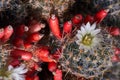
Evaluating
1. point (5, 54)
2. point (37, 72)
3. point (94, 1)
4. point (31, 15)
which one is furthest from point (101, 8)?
point (5, 54)

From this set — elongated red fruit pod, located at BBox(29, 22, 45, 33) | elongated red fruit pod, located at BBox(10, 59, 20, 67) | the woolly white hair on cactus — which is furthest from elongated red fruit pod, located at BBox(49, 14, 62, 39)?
elongated red fruit pod, located at BBox(10, 59, 20, 67)

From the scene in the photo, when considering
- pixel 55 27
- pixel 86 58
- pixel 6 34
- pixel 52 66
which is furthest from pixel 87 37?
pixel 6 34

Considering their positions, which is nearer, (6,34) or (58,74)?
(6,34)

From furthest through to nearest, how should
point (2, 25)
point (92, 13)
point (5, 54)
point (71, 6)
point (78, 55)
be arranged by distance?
point (92, 13) → point (71, 6) → point (2, 25) → point (78, 55) → point (5, 54)

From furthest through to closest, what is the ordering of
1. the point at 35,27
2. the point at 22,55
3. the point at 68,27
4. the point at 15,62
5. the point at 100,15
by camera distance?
the point at 100,15, the point at 35,27, the point at 68,27, the point at 22,55, the point at 15,62

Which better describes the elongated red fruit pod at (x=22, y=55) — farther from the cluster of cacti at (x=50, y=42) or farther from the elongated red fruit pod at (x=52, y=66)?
the elongated red fruit pod at (x=52, y=66)

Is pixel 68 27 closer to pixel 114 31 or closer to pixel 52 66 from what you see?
pixel 52 66

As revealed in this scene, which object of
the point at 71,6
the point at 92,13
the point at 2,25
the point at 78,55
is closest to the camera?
the point at 78,55

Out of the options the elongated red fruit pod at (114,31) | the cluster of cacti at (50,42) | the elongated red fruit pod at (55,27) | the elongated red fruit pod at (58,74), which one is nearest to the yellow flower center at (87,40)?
the cluster of cacti at (50,42)

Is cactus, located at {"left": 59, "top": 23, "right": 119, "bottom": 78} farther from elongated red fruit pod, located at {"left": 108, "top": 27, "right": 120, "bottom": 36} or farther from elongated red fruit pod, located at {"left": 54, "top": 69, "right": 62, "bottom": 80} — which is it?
elongated red fruit pod, located at {"left": 108, "top": 27, "right": 120, "bottom": 36}

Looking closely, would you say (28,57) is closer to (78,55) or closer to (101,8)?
(78,55)

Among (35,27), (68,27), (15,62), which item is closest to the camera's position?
(15,62)
